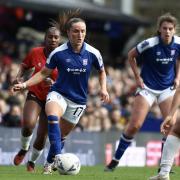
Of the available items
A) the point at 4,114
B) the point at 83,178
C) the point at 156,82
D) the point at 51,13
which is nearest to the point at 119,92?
the point at 4,114

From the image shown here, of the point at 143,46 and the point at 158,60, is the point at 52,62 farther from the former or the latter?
the point at 158,60

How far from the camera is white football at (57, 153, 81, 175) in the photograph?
1420 centimetres

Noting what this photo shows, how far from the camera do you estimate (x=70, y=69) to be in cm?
1482

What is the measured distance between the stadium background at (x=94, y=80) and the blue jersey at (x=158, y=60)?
14.0 feet

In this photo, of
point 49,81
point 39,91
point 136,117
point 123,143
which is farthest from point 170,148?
point 39,91

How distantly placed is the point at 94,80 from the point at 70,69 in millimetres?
13108

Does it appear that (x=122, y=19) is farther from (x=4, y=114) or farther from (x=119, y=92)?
(x=4, y=114)

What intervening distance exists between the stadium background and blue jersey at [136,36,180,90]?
428 centimetres

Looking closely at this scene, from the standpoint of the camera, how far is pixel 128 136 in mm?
16297

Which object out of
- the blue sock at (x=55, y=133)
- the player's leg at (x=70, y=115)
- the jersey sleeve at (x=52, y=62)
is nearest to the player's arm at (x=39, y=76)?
the jersey sleeve at (x=52, y=62)

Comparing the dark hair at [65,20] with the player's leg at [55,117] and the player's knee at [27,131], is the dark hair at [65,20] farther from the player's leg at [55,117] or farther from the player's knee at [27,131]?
the player's knee at [27,131]

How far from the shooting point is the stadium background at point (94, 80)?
22.2 m

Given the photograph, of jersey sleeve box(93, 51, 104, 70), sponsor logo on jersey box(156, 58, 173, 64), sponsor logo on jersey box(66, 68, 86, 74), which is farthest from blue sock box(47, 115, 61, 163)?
sponsor logo on jersey box(156, 58, 173, 64)

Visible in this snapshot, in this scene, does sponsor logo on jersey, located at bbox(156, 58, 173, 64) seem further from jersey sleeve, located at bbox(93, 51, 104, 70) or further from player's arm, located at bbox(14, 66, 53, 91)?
player's arm, located at bbox(14, 66, 53, 91)
